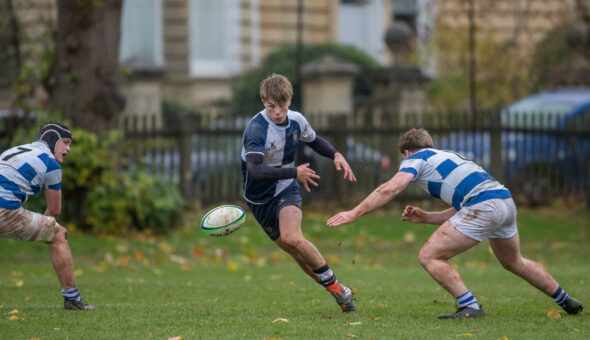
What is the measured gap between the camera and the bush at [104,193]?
1350 centimetres

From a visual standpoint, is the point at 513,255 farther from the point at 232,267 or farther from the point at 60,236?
the point at 232,267

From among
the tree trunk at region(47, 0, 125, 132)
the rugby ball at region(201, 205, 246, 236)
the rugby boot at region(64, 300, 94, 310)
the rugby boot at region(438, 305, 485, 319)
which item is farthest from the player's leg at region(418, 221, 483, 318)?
the tree trunk at region(47, 0, 125, 132)

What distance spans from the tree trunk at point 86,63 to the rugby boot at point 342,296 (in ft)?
24.5

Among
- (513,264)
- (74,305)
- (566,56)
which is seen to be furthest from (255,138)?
(566,56)

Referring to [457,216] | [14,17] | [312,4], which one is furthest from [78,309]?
[312,4]

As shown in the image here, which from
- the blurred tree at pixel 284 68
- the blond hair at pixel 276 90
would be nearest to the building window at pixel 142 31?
the blurred tree at pixel 284 68

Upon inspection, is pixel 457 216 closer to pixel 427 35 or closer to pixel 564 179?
pixel 564 179

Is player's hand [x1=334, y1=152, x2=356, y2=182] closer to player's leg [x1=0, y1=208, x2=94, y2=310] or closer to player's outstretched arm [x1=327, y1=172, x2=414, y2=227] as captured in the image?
player's outstretched arm [x1=327, y1=172, x2=414, y2=227]

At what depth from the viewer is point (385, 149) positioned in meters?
16.8

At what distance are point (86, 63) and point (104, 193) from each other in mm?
2004

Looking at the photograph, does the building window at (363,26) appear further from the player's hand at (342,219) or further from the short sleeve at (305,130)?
the player's hand at (342,219)

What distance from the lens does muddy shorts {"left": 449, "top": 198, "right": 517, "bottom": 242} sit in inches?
265

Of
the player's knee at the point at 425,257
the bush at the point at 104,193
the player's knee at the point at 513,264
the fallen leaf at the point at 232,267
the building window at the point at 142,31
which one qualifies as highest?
the building window at the point at 142,31

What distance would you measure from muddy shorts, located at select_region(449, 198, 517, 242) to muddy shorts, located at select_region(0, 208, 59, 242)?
3.25 meters
